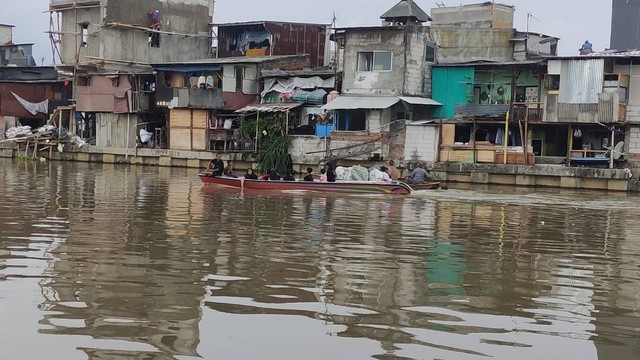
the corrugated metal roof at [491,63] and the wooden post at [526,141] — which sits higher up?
the corrugated metal roof at [491,63]

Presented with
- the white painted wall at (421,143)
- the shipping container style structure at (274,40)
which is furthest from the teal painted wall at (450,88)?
the shipping container style structure at (274,40)

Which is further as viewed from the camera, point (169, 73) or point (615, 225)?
point (169, 73)

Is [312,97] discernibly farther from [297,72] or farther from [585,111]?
[585,111]

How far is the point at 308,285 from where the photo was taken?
32.0ft

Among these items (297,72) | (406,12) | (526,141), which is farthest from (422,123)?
(297,72)

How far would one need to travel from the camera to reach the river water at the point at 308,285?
23.6 ft

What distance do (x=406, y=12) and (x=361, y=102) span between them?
483 cm

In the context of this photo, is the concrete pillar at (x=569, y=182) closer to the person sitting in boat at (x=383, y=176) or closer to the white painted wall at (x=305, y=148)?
the person sitting in boat at (x=383, y=176)

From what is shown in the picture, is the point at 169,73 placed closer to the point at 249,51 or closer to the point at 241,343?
the point at 249,51

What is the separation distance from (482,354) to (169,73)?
41208 mm

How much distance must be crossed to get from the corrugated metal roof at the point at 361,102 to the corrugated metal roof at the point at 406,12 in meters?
3.96

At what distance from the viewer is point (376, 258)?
1207 centimetres

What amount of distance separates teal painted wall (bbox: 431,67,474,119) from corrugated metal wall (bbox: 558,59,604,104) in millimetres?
4956

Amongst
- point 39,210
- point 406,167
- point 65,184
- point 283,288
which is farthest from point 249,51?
point 283,288
